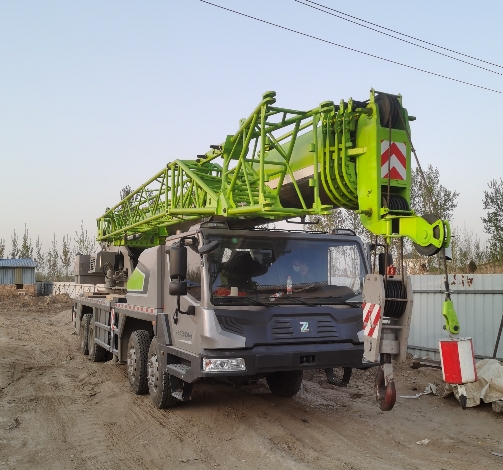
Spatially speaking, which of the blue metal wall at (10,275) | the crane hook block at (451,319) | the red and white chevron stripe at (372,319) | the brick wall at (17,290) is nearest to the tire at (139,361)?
the red and white chevron stripe at (372,319)

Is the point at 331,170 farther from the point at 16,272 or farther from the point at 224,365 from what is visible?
the point at 16,272

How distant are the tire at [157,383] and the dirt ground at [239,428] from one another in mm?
136

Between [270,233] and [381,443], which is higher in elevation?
[270,233]

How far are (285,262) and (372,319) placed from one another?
1.65 metres

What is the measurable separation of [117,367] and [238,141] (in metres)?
6.00

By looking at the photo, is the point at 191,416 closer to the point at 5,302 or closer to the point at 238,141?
the point at 238,141

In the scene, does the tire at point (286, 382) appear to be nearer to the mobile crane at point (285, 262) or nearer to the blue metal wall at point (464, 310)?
the mobile crane at point (285, 262)

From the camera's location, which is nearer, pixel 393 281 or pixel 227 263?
pixel 393 281

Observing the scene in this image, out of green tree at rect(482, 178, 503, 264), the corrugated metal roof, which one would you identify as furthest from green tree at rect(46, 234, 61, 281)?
green tree at rect(482, 178, 503, 264)

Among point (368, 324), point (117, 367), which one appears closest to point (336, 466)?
point (368, 324)

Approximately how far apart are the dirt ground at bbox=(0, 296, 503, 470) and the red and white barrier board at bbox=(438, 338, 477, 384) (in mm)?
778

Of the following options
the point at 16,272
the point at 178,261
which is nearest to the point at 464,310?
the point at 178,261

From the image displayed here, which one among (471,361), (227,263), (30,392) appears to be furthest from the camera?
(30,392)

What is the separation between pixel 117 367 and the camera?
10.4m
